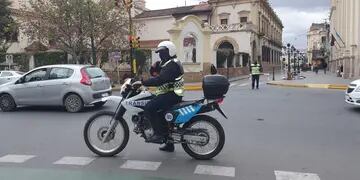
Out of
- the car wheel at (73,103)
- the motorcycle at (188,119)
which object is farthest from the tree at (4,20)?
the motorcycle at (188,119)

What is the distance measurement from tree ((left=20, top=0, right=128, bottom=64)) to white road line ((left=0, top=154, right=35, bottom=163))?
21718 mm

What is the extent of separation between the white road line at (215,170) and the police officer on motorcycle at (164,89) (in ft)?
2.89

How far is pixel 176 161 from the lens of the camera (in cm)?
675

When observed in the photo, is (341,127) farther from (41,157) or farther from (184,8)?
(184,8)

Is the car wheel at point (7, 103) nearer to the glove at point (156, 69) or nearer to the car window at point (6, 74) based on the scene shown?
the glove at point (156, 69)

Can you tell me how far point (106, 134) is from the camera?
23.2ft

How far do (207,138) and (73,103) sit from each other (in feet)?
24.3

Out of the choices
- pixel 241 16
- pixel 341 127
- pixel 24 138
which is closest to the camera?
pixel 24 138

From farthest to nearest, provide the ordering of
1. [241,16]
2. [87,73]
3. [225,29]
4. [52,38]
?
1. [241,16]
2. [225,29]
3. [52,38]
4. [87,73]

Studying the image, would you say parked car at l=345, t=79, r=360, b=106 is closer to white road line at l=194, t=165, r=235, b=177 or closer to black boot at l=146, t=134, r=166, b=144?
white road line at l=194, t=165, r=235, b=177

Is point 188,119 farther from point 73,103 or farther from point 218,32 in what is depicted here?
point 218,32

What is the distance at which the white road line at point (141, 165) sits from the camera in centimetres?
638

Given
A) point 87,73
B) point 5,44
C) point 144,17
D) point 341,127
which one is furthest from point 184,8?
point 341,127

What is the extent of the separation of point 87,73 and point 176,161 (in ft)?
24.4
